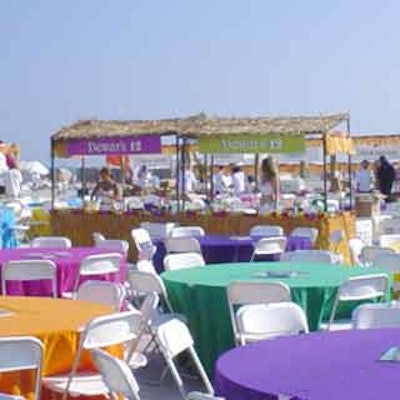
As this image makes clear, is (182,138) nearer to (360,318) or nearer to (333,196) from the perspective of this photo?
(333,196)

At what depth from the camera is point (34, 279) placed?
27.4ft

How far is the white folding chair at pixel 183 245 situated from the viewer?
37.1 feet

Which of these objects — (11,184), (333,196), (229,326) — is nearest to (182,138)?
(11,184)

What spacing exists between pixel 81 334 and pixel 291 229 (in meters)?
8.51

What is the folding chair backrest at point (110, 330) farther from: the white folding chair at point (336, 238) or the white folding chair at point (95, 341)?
the white folding chair at point (336, 238)

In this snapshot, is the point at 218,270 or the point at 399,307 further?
the point at 218,270

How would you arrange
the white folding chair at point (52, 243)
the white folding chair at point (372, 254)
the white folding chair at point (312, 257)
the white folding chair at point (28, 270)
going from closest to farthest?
the white folding chair at point (28, 270), the white folding chair at point (312, 257), the white folding chair at point (372, 254), the white folding chair at point (52, 243)

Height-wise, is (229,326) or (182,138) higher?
(182,138)

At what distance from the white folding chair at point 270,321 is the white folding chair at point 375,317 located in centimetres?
32

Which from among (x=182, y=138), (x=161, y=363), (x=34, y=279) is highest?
(x=182, y=138)

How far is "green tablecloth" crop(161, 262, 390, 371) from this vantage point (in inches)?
276

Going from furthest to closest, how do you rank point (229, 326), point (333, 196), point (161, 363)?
point (333, 196)
point (161, 363)
point (229, 326)

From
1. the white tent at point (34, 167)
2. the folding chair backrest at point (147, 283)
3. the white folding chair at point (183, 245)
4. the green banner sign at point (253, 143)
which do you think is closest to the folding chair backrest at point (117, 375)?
the folding chair backrest at point (147, 283)

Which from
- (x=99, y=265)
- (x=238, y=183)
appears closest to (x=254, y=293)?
(x=99, y=265)
